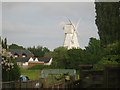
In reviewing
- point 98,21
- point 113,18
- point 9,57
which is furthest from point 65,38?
point 9,57

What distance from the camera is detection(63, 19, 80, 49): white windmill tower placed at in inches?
1897

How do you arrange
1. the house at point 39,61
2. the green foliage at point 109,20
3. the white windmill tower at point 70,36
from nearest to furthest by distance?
the green foliage at point 109,20, the white windmill tower at point 70,36, the house at point 39,61

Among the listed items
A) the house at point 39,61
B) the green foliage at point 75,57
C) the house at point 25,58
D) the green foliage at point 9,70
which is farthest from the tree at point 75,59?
the house at point 25,58

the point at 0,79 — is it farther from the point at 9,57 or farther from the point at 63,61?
the point at 63,61

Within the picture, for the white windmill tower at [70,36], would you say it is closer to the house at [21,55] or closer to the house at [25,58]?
the house at [25,58]

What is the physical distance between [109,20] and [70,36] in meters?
33.1

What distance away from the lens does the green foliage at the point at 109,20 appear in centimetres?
1440

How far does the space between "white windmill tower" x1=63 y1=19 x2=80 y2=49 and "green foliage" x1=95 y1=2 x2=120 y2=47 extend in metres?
29.2

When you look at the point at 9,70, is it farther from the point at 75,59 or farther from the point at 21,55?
the point at 21,55

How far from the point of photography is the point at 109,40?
15.0 metres

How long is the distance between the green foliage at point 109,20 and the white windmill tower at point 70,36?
2919 centimetres

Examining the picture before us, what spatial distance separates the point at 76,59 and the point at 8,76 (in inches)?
984

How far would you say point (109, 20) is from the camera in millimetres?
15797

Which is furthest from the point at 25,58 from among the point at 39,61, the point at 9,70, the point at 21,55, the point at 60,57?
the point at 9,70
